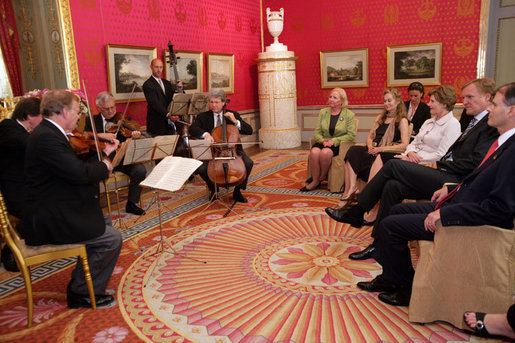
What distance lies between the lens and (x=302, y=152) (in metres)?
9.20

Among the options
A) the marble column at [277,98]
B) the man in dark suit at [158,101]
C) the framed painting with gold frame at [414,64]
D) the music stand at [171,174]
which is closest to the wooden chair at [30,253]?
the music stand at [171,174]

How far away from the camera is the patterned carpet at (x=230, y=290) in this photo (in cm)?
262

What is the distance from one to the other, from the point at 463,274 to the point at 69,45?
5.82 m

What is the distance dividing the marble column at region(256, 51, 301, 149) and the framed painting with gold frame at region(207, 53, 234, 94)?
2.47 ft

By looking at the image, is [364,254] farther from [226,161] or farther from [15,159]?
[15,159]

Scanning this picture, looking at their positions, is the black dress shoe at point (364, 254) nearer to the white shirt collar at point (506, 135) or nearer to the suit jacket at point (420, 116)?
the white shirt collar at point (506, 135)

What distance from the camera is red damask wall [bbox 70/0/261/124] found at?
6.12 m

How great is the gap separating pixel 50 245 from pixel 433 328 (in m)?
2.70

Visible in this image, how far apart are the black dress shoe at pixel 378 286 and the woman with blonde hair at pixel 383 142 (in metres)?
1.91

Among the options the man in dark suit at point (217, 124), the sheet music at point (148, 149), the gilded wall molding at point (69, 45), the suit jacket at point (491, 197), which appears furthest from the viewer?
the gilded wall molding at point (69, 45)

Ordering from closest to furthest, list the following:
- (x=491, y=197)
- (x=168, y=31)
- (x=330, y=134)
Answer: (x=491, y=197)
(x=330, y=134)
(x=168, y=31)

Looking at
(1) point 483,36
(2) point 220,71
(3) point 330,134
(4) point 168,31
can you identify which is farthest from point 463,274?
(1) point 483,36

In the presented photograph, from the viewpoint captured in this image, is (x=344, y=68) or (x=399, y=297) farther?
(x=344, y=68)

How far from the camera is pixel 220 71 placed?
9203 mm
